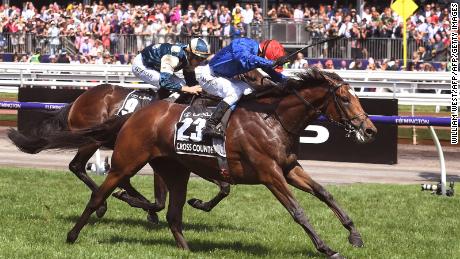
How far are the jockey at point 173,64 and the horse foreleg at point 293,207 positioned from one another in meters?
1.62

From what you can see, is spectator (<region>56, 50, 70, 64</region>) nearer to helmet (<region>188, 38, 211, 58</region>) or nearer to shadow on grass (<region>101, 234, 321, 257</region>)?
helmet (<region>188, 38, 211, 58</region>)

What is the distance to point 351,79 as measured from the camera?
71.3 feet

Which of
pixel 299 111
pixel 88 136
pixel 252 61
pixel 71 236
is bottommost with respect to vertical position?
pixel 71 236

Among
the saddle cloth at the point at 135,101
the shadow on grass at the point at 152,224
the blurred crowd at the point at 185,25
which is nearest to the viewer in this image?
the shadow on grass at the point at 152,224

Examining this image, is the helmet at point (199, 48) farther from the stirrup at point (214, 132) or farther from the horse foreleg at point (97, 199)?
the horse foreleg at point (97, 199)

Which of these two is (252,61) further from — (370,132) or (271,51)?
(271,51)

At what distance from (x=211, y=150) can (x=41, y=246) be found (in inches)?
67.5

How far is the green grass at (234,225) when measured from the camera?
26.9 feet

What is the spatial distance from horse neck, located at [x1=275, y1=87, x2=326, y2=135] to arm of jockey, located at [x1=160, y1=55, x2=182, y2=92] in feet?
4.92

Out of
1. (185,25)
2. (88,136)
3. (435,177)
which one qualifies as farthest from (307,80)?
(185,25)

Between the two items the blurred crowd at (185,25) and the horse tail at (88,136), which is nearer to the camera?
the horse tail at (88,136)

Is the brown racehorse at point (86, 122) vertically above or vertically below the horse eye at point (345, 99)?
below

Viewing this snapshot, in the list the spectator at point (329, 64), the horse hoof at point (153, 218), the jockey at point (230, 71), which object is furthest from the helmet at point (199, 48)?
the spectator at point (329, 64)

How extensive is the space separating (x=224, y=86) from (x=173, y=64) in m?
1.08
